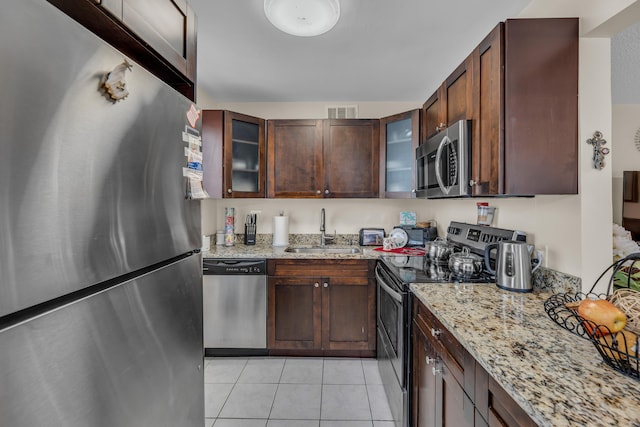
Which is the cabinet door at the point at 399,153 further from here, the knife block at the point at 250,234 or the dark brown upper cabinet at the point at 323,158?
the knife block at the point at 250,234

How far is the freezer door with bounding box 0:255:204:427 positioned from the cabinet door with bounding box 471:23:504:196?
1.35 metres

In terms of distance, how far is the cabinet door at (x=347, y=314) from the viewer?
2402 mm

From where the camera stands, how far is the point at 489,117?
4.34ft

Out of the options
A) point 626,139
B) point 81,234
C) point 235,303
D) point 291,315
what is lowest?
point 291,315

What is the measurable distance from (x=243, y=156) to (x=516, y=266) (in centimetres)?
229

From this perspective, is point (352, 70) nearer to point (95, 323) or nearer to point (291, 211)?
point (291, 211)

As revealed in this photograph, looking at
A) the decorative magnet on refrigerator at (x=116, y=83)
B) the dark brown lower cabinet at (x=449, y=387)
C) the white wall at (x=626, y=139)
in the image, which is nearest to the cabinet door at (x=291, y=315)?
the dark brown lower cabinet at (x=449, y=387)

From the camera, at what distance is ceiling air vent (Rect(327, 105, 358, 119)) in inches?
120

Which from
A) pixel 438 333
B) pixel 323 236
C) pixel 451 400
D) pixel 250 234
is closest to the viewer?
pixel 451 400

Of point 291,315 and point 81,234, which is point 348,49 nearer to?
point 81,234

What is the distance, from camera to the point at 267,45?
1993 millimetres

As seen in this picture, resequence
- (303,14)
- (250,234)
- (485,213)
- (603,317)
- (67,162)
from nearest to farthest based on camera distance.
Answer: (67,162)
(603,317)
(303,14)
(485,213)
(250,234)

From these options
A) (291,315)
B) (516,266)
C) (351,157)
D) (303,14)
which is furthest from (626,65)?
(291,315)

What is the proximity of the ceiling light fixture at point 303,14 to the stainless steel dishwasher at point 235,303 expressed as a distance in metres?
1.73
